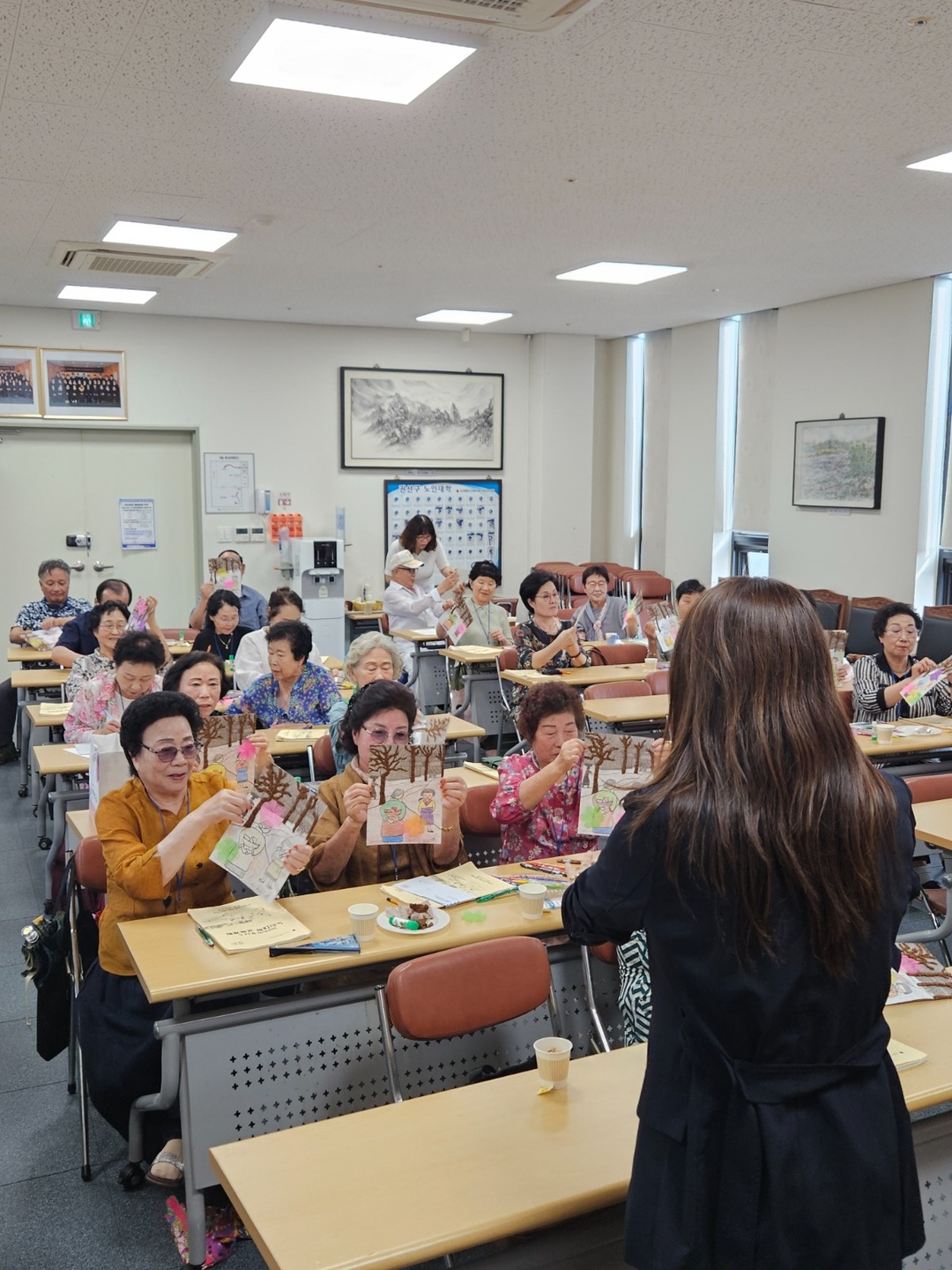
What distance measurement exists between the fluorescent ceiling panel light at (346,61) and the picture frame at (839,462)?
221 inches

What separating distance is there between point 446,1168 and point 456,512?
973 cm

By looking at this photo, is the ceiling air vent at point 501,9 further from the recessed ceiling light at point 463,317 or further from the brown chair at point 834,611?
the recessed ceiling light at point 463,317

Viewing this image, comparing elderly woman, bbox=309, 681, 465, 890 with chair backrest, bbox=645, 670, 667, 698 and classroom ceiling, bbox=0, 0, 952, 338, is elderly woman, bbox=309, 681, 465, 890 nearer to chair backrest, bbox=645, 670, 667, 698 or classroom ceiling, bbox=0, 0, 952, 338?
classroom ceiling, bbox=0, 0, 952, 338

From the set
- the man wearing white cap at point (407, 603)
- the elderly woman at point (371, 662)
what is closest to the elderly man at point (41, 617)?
the man wearing white cap at point (407, 603)

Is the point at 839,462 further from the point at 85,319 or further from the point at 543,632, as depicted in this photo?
the point at 85,319

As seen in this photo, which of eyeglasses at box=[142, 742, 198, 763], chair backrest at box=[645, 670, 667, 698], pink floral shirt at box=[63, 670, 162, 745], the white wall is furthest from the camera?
the white wall

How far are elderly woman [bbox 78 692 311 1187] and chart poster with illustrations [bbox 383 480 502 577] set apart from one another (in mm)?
7976

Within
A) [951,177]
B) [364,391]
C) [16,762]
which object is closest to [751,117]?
[951,177]

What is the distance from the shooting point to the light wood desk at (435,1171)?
5.24 ft

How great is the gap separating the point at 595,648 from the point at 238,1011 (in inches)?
192

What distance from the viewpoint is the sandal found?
2.83 m

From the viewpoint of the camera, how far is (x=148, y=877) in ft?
9.18

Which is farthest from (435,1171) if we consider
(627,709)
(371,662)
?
(627,709)

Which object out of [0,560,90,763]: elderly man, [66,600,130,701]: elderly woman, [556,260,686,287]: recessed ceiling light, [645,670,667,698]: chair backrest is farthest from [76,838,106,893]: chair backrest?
[556,260,686,287]: recessed ceiling light
